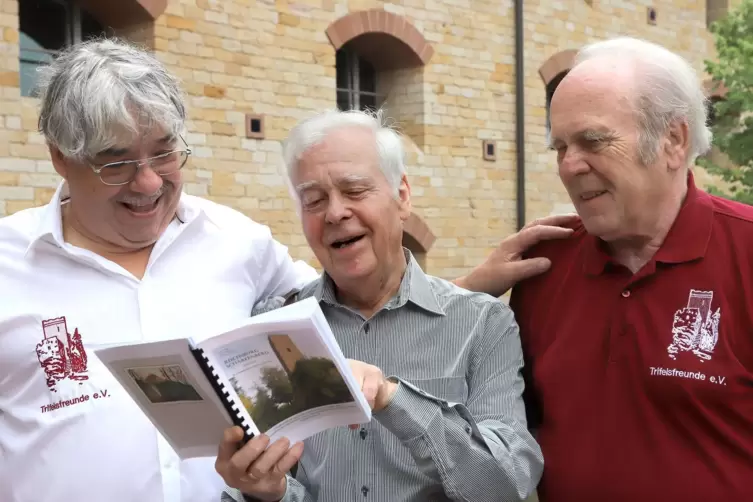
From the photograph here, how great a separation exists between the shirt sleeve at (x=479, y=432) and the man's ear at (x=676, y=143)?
0.67 metres

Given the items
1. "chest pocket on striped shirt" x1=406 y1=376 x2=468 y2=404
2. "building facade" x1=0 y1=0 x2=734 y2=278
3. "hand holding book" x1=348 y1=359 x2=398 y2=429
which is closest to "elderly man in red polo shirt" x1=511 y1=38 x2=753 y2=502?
"chest pocket on striped shirt" x1=406 y1=376 x2=468 y2=404

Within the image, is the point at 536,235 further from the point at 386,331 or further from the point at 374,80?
the point at 374,80

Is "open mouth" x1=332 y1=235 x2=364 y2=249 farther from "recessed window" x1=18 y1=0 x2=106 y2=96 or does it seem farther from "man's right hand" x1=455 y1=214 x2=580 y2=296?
"recessed window" x1=18 y1=0 x2=106 y2=96

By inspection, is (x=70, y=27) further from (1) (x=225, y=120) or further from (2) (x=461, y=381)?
(2) (x=461, y=381)

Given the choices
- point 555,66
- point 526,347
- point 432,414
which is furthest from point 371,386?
point 555,66

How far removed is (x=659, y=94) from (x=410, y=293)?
0.85 metres

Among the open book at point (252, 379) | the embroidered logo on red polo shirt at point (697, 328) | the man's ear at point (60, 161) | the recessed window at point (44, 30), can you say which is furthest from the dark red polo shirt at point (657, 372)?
the recessed window at point (44, 30)

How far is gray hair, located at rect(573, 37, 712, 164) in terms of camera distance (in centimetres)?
238

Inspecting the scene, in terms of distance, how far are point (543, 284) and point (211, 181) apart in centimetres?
646

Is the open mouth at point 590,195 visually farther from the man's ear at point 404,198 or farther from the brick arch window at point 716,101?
the brick arch window at point 716,101

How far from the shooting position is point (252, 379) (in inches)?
74.9

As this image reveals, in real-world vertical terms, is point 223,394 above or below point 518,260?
below

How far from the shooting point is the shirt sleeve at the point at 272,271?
290 centimetres

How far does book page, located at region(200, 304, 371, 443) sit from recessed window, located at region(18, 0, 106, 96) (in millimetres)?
6823
